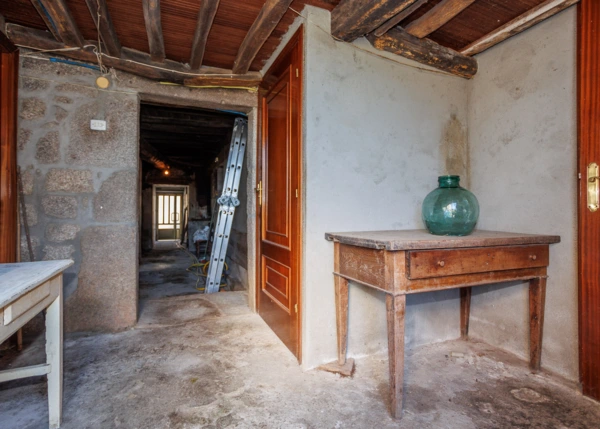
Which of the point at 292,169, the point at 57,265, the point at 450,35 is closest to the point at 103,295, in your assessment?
the point at 57,265

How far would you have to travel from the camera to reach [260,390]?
1687mm

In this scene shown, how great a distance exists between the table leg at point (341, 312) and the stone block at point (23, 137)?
2.49m

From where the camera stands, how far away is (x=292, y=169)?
2.11 metres

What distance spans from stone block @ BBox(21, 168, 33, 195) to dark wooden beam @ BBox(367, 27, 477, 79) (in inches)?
105

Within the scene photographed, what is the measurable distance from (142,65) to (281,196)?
60.1 inches

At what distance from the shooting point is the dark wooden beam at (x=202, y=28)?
1766mm

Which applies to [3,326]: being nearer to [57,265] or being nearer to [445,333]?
[57,265]

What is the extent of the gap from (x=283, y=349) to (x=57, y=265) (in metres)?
1.46

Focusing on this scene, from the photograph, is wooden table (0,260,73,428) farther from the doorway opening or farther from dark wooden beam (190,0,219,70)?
the doorway opening

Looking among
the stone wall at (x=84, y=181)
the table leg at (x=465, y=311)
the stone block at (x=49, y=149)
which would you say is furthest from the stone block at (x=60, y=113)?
the table leg at (x=465, y=311)

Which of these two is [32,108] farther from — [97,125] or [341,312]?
[341,312]

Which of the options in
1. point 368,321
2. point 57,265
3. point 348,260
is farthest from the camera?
point 368,321

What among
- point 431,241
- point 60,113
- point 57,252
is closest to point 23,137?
point 60,113

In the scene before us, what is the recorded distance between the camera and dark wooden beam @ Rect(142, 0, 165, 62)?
1748mm
